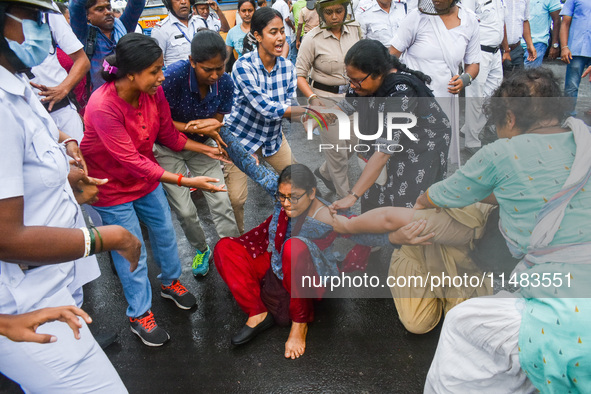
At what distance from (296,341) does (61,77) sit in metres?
2.49

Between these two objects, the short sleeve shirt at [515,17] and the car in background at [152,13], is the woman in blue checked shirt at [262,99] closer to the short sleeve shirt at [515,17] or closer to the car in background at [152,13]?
the short sleeve shirt at [515,17]

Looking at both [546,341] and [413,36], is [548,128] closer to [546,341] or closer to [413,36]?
[546,341]

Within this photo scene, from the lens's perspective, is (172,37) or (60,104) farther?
(172,37)

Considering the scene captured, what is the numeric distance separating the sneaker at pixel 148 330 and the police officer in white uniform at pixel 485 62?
3370mm

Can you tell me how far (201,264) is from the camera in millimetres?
3389

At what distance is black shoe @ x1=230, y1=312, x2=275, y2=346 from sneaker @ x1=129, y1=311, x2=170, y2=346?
434 millimetres

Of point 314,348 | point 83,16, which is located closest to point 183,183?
point 314,348

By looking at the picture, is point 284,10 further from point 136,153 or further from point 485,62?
point 136,153

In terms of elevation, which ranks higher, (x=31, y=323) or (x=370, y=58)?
(x=370, y=58)

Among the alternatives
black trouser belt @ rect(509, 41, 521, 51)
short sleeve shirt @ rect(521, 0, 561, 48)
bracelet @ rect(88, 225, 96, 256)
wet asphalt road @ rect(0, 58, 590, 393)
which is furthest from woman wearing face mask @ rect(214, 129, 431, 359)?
short sleeve shirt @ rect(521, 0, 561, 48)

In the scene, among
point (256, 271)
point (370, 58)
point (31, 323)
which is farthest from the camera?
point (256, 271)

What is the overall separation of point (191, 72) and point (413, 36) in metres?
1.70

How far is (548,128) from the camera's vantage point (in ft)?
6.04

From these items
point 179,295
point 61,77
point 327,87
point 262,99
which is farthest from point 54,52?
point 327,87
